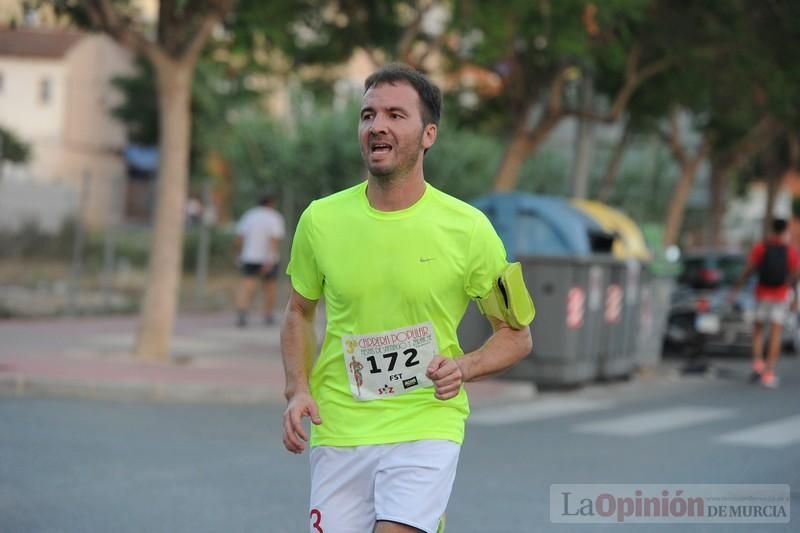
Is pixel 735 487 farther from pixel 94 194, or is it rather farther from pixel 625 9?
pixel 94 194

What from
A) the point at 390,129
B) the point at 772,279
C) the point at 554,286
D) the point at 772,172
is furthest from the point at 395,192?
the point at 772,172

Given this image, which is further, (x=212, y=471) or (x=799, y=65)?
(x=799, y=65)

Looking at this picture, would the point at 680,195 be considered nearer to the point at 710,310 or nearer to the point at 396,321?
the point at 710,310

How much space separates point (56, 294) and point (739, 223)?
42388mm

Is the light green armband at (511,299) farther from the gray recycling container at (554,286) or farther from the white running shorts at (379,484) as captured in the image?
the gray recycling container at (554,286)

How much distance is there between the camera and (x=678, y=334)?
68.9ft

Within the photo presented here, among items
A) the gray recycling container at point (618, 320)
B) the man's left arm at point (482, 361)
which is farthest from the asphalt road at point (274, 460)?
the man's left arm at point (482, 361)

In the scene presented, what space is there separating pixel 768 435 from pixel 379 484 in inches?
319

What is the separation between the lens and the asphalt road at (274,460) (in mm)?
7461

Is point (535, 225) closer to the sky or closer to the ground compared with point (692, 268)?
closer to the sky

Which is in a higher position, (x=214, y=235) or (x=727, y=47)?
(x=727, y=47)

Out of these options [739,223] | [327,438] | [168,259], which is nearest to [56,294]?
[168,259]

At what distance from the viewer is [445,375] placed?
411 cm

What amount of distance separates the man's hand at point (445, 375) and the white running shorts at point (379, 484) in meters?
0.19
